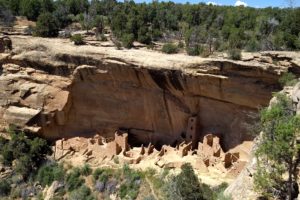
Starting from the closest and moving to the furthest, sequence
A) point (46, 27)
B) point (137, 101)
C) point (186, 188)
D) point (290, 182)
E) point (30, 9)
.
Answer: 1. point (290, 182)
2. point (186, 188)
3. point (137, 101)
4. point (46, 27)
5. point (30, 9)

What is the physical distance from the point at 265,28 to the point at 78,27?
11.0m

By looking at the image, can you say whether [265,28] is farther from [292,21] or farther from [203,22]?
[203,22]

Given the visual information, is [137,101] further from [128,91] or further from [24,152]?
[24,152]

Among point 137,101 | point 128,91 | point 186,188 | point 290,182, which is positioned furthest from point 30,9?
point 290,182

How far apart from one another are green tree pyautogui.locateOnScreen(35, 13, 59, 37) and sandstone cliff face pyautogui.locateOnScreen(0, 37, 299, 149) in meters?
1.78

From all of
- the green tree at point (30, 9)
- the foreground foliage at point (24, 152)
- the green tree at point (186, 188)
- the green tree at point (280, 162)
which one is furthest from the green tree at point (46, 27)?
the green tree at point (280, 162)

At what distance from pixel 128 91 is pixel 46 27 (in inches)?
248

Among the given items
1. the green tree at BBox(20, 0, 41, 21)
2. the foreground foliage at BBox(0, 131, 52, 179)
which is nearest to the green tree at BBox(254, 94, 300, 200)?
the foreground foliage at BBox(0, 131, 52, 179)

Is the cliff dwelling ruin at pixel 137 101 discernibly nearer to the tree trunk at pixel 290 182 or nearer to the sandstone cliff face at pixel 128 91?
the sandstone cliff face at pixel 128 91

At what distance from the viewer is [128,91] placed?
21641mm

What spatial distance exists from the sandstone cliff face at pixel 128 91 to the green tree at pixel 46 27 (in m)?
1.78

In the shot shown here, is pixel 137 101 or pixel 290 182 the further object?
pixel 137 101

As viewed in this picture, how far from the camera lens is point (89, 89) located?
882 inches

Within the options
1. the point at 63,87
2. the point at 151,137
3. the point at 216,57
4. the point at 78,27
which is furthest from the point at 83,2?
the point at 216,57
